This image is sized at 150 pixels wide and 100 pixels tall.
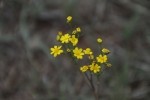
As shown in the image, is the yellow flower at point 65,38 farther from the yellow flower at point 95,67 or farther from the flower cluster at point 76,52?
the yellow flower at point 95,67

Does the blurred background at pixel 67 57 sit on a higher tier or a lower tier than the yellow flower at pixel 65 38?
higher

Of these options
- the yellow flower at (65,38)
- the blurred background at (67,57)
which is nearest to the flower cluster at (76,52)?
the yellow flower at (65,38)

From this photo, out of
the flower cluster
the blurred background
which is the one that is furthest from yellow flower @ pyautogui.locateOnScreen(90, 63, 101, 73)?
the blurred background

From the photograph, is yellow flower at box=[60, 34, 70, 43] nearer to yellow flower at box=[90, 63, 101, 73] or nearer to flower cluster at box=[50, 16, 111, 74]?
flower cluster at box=[50, 16, 111, 74]

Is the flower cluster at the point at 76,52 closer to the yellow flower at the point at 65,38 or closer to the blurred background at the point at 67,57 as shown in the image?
the yellow flower at the point at 65,38

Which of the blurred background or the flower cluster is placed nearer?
the flower cluster

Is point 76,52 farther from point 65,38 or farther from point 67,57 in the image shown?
point 67,57

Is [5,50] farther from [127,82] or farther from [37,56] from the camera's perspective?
[127,82]

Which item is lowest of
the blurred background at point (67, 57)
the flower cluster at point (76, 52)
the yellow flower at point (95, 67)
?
the yellow flower at point (95, 67)

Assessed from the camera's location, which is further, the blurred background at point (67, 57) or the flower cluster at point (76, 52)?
the blurred background at point (67, 57)

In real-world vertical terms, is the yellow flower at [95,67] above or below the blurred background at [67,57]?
below
